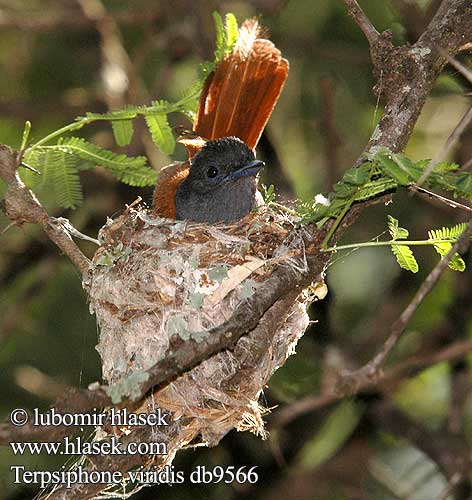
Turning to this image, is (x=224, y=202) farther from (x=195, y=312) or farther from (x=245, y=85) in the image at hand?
(x=195, y=312)

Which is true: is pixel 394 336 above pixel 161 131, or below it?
below

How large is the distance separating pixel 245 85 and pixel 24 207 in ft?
5.19

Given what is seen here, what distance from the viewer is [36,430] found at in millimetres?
2879

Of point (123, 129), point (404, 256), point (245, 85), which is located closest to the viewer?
point (404, 256)

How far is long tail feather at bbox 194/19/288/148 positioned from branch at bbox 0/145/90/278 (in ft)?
4.29

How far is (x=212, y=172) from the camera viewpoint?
19.2 ft

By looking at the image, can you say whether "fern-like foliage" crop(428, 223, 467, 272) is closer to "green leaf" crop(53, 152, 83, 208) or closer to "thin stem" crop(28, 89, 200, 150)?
"thin stem" crop(28, 89, 200, 150)

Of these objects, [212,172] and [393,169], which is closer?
[393,169]

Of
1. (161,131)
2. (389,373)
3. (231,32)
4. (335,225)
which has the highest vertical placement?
(231,32)

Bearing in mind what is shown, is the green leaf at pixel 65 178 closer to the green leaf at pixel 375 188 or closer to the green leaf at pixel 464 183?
the green leaf at pixel 375 188

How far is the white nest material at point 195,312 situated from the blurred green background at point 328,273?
137 cm

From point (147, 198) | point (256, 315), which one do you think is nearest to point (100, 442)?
point (256, 315)

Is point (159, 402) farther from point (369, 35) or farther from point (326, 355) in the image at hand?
point (326, 355)

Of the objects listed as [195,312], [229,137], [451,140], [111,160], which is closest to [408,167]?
[451,140]
